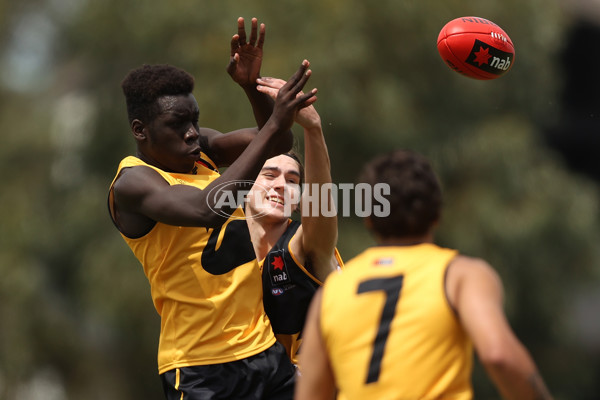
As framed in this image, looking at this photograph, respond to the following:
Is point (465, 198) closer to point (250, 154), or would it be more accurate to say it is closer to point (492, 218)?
point (492, 218)

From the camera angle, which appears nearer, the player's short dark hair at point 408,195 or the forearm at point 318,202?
the player's short dark hair at point 408,195

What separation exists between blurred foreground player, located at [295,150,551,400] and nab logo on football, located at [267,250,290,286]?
5.94ft

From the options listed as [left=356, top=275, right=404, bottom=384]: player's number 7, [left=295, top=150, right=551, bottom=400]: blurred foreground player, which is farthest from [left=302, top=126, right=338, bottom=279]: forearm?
[left=356, top=275, right=404, bottom=384]: player's number 7

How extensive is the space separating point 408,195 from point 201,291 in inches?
67.0

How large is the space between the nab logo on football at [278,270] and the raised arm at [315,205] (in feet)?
0.33

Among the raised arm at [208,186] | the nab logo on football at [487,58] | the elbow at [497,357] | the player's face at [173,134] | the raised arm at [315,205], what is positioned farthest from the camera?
the nab logo on football at [487,58]

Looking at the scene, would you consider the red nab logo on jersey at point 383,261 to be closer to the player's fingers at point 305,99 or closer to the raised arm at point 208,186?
the raised arm at point 208,186

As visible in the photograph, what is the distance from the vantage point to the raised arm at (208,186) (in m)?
4.58

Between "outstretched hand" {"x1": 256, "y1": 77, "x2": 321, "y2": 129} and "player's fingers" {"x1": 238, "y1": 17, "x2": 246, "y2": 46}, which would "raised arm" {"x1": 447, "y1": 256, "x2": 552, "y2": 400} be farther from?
"player's fingers" {"x1": 238, "y1": 17, "x2": 246, "y2": 46}

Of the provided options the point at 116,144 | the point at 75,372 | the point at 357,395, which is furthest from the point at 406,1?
the point at 357,395

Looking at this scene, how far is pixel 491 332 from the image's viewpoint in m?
3.19

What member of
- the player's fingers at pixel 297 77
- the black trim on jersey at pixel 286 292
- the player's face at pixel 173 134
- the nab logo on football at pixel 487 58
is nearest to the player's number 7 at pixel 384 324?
the player's fingers at pixel 297 77

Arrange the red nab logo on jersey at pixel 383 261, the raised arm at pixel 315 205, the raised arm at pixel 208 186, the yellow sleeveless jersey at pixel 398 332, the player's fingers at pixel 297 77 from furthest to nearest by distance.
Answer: the raised arm at pixel 315 205 → the player's fingers at pixel 297 77 → the raised arm at pixel 208 186 → the red nab logo on jersey at pixel 383 261 → the yellow sleeveless jersey at pixel 398 332

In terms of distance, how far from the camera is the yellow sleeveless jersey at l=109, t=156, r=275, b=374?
489 cm
